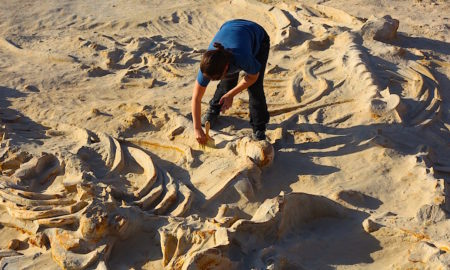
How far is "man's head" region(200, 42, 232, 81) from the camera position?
2.73 meters

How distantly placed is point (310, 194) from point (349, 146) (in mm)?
821

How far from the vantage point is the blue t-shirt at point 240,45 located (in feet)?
9.61

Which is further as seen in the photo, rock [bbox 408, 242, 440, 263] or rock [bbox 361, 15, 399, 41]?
rock [bbox 361, 15, 399, 41]

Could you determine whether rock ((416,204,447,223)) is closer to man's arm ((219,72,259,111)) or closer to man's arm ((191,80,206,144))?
man's arm ((219,72,259,111))

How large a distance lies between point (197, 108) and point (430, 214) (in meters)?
1.52

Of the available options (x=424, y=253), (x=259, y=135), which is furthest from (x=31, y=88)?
(x=424, y=253)

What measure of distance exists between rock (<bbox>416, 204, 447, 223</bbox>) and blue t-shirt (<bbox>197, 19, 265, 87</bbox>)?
1265 millimetres

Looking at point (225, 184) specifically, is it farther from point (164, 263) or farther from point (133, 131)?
point (133, 131)

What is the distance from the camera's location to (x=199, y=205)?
292 cm

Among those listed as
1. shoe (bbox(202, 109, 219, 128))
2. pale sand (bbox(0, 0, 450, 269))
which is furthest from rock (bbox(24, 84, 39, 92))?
shoe (bbox(202, 109, 219, 128))

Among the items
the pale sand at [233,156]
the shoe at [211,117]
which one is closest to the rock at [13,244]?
the pale sand at [233,156]

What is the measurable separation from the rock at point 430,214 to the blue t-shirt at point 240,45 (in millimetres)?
1265

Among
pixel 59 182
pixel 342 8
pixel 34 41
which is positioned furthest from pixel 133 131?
pixel 342 8

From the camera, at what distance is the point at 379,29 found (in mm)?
5188
